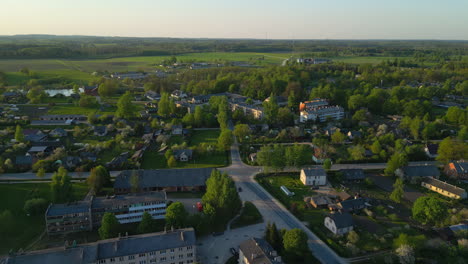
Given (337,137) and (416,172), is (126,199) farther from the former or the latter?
(337,137)

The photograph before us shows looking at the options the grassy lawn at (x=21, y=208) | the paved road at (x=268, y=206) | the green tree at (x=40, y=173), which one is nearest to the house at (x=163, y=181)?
the grassy lawn at (x=21, y=208)

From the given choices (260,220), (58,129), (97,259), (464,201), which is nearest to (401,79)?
(464,201)

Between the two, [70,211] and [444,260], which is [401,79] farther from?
[70,211]

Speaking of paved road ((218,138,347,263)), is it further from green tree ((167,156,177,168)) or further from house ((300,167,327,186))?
green tree ((167,156,177,168))

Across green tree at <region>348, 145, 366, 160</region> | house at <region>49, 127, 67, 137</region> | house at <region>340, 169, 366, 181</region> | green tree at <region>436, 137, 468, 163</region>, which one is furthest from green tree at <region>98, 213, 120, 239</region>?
green tree at <region>436, 137, 468, 163</region>

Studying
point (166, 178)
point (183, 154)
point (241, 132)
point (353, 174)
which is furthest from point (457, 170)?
point (166, 178)

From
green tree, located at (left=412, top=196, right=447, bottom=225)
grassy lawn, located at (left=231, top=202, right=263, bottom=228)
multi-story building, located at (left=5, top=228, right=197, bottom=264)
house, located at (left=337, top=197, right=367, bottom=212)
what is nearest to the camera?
multi-story building, located at (left=5, top=228, right=197, bottom=264)
